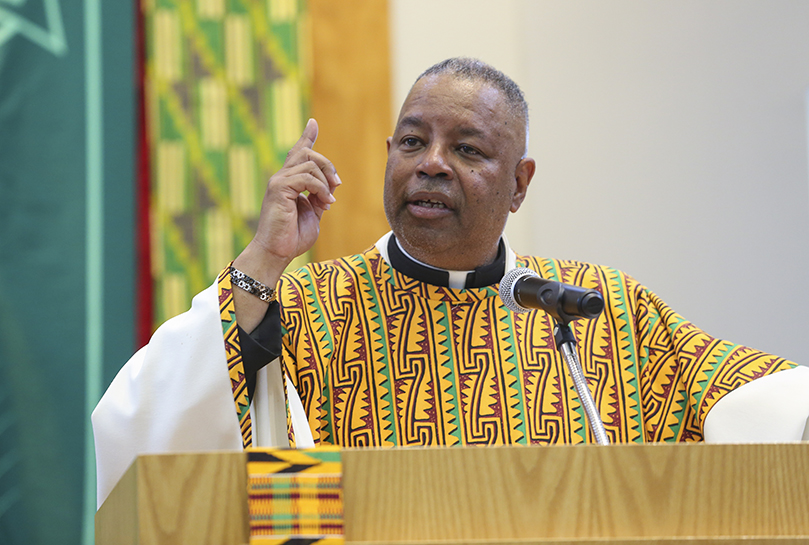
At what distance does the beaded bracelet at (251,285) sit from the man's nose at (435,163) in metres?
0.59

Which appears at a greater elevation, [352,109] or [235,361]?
[352,109]

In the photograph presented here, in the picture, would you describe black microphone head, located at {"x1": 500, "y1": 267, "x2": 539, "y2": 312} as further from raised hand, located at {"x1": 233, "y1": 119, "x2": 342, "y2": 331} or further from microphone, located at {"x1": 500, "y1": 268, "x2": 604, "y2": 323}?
raised hand, located at {"x1": 233, "y1": 119, "x2": 342, "y2": 331}

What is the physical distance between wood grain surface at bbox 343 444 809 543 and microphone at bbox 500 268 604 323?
374mm

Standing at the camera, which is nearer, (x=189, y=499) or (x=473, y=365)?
(x=189, y=499)

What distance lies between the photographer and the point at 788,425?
2.05 m

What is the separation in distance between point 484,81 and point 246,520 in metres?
1.66

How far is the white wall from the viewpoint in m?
3.64

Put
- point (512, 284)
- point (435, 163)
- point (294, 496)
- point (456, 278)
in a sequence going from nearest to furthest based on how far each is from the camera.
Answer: point (294, 496)
point (512, 284)
point (435, 163)
point (456, 278)

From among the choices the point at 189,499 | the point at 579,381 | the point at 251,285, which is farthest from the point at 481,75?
the point at 189,499

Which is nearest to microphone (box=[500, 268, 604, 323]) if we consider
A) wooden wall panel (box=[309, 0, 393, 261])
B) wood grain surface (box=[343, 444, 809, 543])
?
wood grain surface (box=[343, 444, 809, 543])

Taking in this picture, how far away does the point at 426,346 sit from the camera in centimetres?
236

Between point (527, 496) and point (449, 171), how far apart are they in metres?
1.31

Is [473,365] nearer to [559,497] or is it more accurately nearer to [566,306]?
[566,306]

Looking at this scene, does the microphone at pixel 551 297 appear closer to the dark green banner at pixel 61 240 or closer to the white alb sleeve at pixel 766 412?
the white alb sleeve at pixel 766 412
